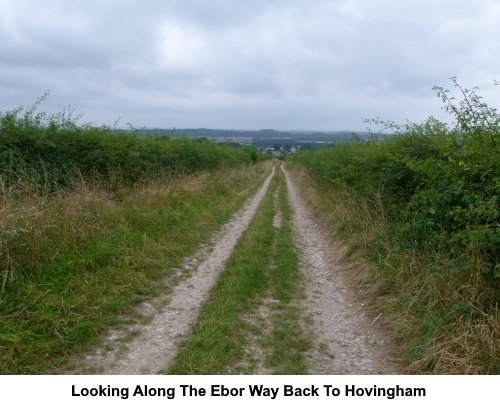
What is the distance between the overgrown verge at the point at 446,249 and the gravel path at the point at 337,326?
0.33m

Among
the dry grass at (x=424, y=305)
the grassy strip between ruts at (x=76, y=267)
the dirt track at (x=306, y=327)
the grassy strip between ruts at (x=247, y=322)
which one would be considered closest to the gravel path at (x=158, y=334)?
the dirt track at (x=306, y=327)

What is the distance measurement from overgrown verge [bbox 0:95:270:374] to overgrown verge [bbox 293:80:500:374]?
356 cm

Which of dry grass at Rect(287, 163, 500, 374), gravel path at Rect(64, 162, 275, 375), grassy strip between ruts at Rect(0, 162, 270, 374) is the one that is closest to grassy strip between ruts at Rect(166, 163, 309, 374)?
gravel path at Rect(64, 162, 275, 375)

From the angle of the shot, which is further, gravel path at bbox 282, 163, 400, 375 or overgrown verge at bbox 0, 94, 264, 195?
overgrown verge at bbox 0, 94, 264, 195

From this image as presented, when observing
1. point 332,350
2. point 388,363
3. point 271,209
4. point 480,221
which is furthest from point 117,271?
point 271,209

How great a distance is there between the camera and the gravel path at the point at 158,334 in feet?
11.5

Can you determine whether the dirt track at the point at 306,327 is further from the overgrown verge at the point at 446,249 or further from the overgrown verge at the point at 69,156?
the overgrown verge at the point at 69,156

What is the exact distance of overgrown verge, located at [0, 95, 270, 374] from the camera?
396 centimetres

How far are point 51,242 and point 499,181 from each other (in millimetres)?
6020

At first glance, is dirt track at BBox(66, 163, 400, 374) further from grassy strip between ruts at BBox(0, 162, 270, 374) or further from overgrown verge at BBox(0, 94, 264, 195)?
overgrown verge at BBox(0, 94, 264, 195)

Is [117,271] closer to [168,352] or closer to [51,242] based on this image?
[51,242]

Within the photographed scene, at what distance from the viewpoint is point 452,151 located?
5023mm

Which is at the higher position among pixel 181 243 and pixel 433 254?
pixel 433 254

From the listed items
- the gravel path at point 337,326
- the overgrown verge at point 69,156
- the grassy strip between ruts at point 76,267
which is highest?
the overgrown verge at point 69,156
